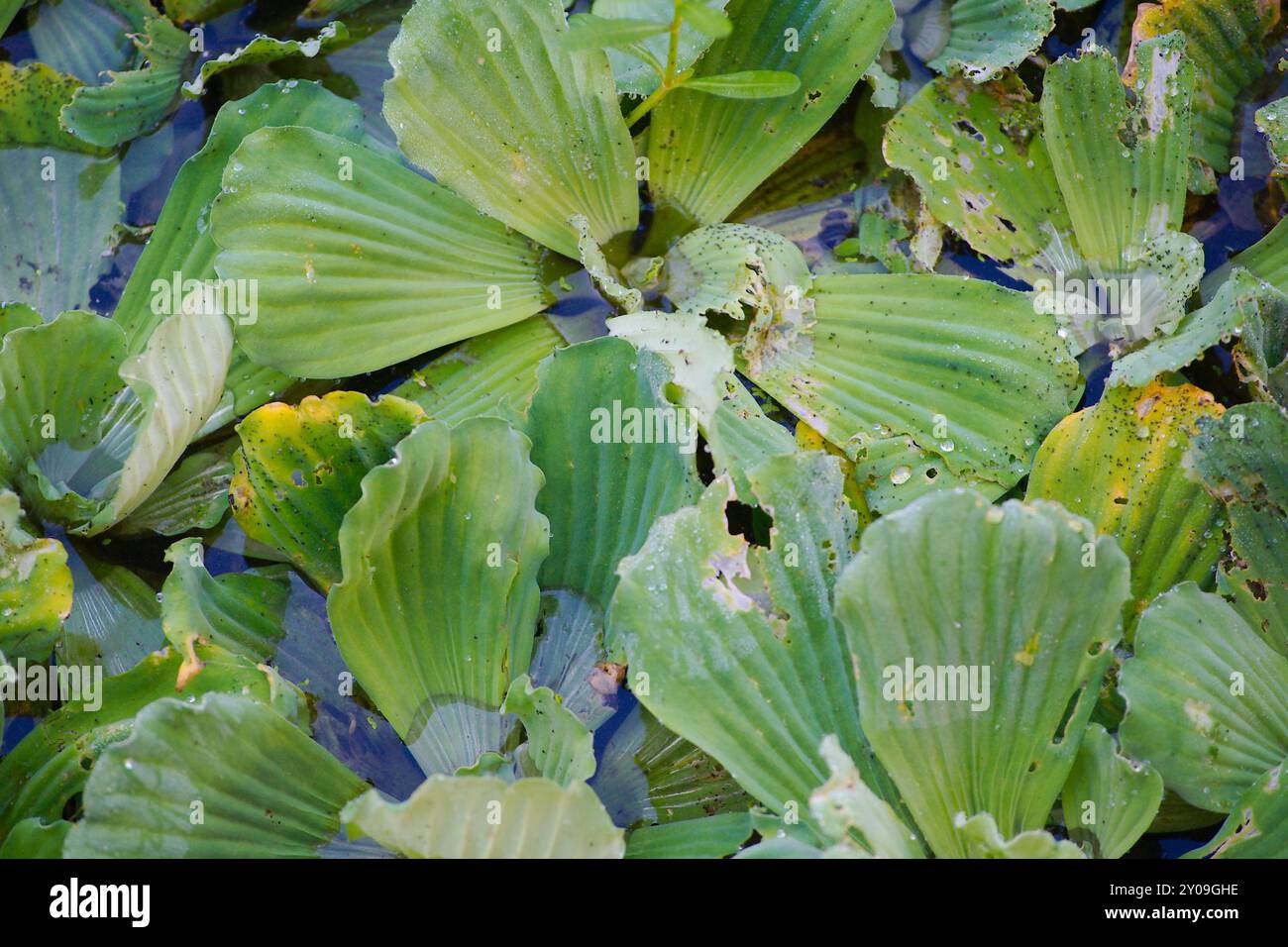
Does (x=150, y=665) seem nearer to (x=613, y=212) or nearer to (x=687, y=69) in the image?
(x=613, y=212)

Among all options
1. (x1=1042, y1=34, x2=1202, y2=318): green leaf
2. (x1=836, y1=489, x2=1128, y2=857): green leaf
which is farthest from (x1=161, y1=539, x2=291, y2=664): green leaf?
(x1=1042, y1=34, x2=1202, y2=318): green leaf

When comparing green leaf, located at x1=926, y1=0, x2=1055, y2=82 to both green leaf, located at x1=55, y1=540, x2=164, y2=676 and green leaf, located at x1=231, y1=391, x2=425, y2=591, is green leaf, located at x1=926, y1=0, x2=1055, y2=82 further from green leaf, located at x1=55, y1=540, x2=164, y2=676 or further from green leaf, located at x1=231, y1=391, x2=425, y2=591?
green leaf, located at x1=55, y1=540, x2=164, y2=676

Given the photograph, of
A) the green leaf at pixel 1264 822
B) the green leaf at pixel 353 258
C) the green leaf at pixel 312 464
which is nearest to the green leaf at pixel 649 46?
the green leaf at pixel 353 258

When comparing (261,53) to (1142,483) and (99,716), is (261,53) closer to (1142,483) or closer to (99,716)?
(99,716)

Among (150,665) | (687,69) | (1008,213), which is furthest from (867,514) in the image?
(150,665)

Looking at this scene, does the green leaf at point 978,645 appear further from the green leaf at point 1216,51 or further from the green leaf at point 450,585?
the green leaf at point 1216,51
